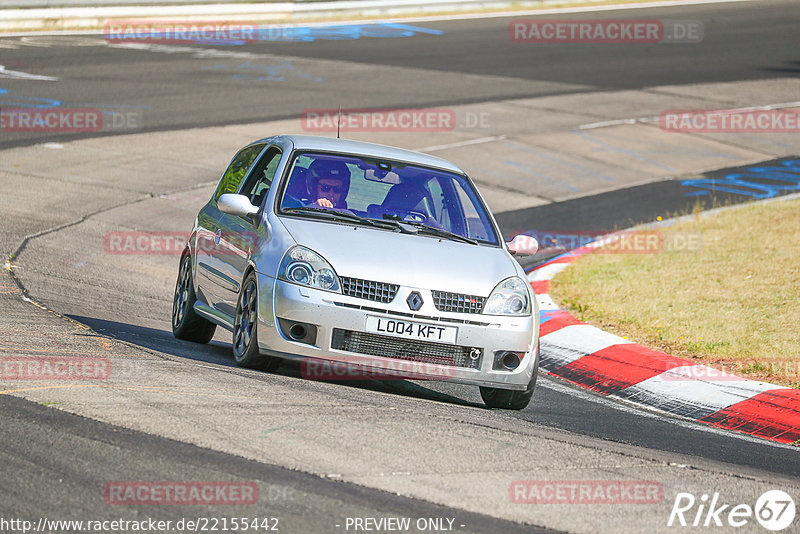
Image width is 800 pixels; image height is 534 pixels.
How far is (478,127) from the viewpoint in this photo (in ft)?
69.9

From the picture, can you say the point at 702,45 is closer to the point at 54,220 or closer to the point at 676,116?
the point at 676,116

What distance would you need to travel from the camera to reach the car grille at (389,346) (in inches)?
285

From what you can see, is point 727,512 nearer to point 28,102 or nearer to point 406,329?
point 406,329

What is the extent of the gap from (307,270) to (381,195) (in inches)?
51.4

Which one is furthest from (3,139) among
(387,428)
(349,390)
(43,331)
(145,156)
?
(387,428)

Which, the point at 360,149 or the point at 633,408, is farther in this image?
the point at 360,149

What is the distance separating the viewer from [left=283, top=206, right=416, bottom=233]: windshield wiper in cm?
801

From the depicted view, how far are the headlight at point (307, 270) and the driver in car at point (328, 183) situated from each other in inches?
34.1

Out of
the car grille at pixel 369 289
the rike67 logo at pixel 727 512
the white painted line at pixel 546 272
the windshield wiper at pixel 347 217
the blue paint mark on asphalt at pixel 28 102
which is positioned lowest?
the white painted line at pixel 546 272

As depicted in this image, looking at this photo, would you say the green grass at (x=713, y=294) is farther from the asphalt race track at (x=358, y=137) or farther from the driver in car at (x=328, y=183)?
the driver in car at (x=328, y=183)

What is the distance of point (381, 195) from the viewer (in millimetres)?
8438

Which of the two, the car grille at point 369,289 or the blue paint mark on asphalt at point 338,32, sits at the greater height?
the blue paint mark on asphalt at point 338,32

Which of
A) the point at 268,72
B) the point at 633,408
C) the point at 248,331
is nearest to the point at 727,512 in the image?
the point at 633,408


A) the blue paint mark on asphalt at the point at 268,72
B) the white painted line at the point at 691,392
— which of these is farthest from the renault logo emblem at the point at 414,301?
the blue paint mark on asphalt at the point at 268,72
